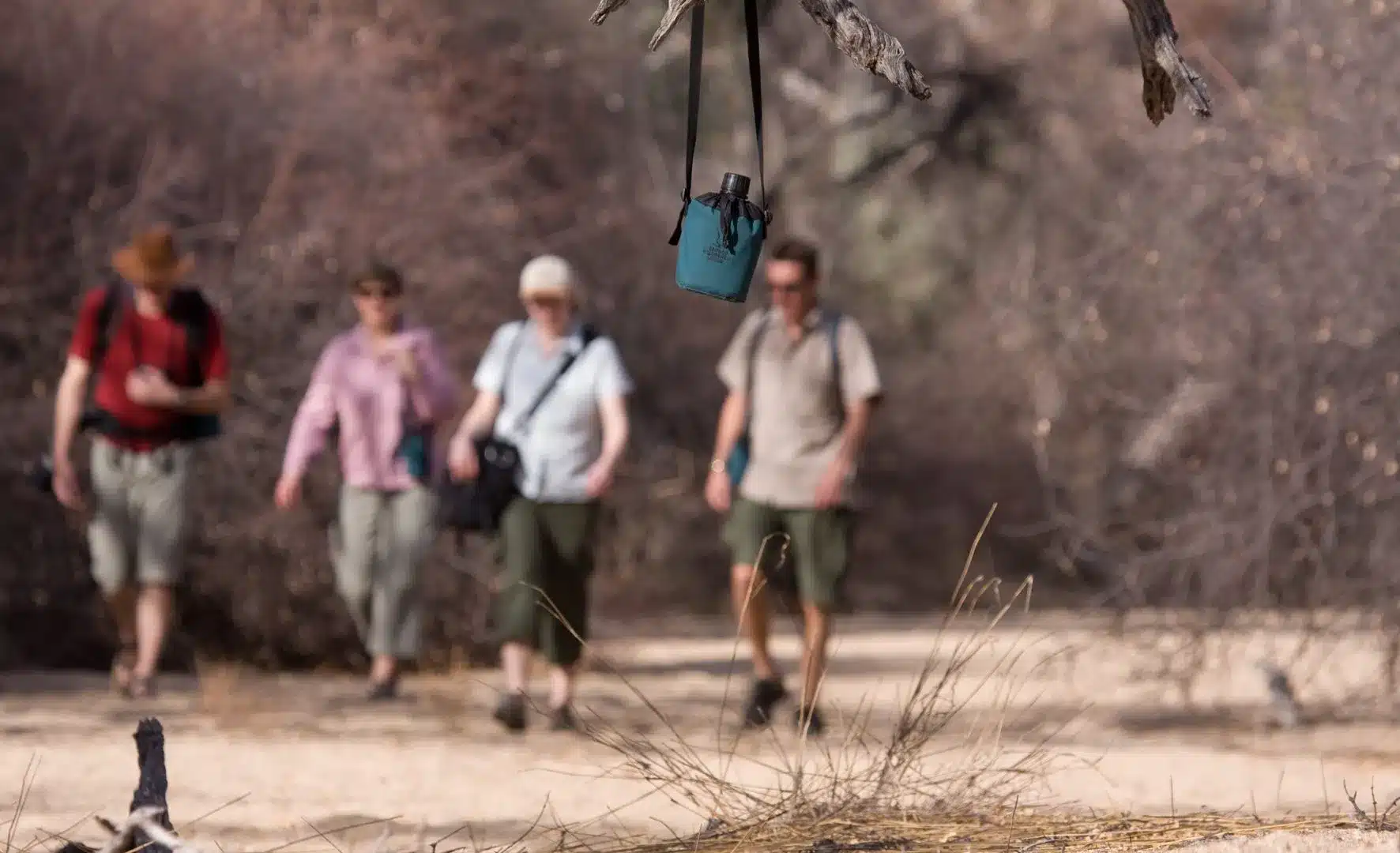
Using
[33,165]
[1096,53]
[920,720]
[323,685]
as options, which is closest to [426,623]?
[323,685]

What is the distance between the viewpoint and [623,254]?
17.6 m

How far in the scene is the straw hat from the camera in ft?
31.5

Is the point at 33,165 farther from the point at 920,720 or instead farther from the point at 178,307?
the point at 920,720

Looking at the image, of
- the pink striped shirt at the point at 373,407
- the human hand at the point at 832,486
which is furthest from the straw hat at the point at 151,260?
the human hand at the point at 832,486

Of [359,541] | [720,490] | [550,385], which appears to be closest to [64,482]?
[359,541]

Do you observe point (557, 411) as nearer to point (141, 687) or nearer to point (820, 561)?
point (820, 561)

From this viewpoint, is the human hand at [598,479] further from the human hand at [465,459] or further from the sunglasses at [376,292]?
the sunglasses at [376,292]

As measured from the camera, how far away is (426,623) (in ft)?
43.8

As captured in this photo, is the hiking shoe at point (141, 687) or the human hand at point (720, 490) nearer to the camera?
the human hand at point (720, 490)

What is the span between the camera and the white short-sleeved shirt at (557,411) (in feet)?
31.5

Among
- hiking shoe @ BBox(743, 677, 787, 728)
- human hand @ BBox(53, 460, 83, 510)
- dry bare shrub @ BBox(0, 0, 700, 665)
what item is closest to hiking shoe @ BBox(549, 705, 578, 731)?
hiking shoe @ BBox(743, 677, 787, 728)

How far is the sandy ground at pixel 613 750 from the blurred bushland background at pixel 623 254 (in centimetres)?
57

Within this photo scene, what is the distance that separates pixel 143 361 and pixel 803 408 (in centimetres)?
264

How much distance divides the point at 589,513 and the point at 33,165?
4256 mm
